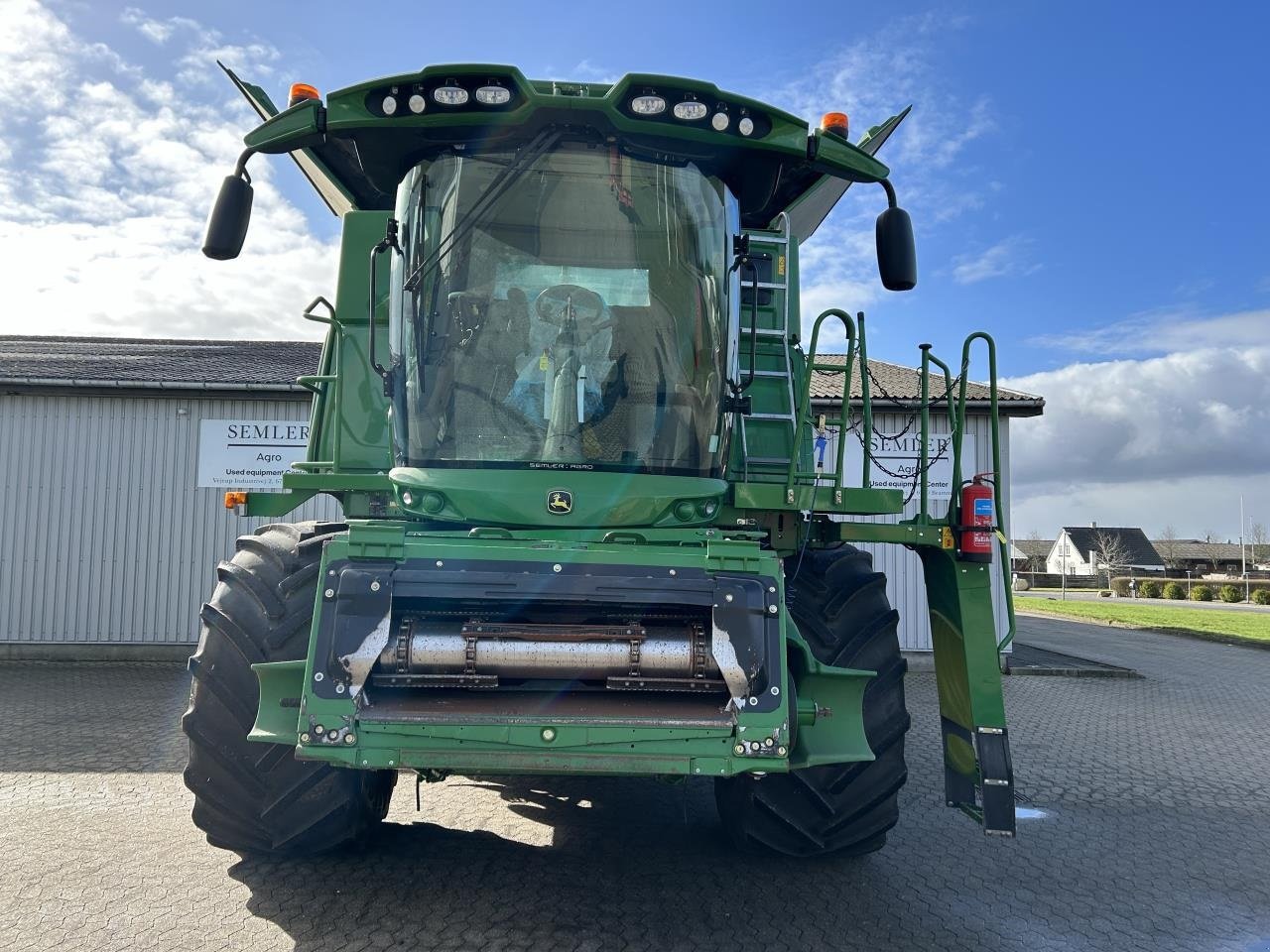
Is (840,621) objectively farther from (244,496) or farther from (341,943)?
(244,496)

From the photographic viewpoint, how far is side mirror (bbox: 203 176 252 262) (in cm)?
376

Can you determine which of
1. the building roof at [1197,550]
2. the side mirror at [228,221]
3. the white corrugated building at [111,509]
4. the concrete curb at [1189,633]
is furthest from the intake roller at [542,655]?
the building roof at [1197,550]

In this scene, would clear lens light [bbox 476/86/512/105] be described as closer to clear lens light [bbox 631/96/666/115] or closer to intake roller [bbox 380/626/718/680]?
clear lens light [bbox 631/96/666/115]

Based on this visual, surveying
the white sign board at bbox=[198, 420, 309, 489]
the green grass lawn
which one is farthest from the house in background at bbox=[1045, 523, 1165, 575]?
the white sign board at bbox=[198, 420, 309, 489]

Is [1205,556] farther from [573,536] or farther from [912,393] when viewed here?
[573,536]

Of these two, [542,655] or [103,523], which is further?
[103,523]

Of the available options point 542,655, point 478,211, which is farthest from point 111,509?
point 542,655

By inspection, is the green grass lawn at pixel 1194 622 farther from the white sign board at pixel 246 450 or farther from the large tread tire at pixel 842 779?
the white sign board at pixel 246 450

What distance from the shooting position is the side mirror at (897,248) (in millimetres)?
4012

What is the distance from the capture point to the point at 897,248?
401cm

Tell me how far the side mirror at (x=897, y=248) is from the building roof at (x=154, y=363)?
8995 mm

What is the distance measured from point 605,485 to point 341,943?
74.0 inches

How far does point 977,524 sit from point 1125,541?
90.6 meters

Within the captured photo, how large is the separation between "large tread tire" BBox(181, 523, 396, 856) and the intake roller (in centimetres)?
64
